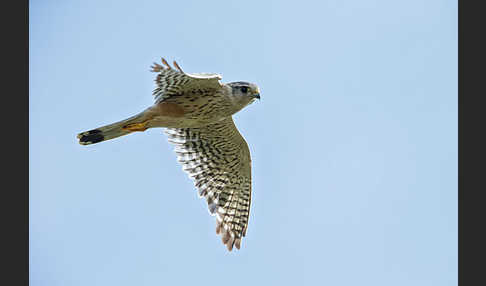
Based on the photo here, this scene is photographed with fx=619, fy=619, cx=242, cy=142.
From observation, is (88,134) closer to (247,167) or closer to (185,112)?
(185,112)

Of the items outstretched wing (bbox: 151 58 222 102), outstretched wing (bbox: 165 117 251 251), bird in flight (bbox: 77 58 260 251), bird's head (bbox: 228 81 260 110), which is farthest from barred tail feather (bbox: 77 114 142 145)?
outstretched wing (bbox: 165 117 251 251)

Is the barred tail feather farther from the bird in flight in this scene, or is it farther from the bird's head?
the bird's head

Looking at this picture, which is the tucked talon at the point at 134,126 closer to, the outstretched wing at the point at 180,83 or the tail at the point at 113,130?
the tail at the point at 113,130

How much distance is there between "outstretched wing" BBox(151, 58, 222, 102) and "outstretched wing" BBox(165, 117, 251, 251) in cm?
139

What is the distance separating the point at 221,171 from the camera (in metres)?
10.0

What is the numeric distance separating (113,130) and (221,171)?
2275 millimetres

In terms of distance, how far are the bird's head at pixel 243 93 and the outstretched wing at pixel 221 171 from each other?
124 centimetres

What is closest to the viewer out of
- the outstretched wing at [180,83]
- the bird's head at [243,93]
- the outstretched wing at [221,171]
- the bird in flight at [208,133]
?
the outstretched wing at [180,83]

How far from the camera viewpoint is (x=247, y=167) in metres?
9.99

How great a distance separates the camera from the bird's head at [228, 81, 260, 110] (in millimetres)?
8367

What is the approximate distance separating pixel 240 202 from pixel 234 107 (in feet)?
7.25

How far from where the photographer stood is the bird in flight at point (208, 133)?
8.25 m

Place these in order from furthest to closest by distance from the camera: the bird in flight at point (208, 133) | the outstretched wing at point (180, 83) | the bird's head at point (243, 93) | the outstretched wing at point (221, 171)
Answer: the outstretched wing at point (221, 171) < the bird's head at point (243, 93) < the bird in flight at point (208, 133) < the outstretched wing at point (180, 83)

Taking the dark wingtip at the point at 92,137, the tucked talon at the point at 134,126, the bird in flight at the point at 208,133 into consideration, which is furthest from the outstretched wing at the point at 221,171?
the dark wingtip at the point at 92,137
